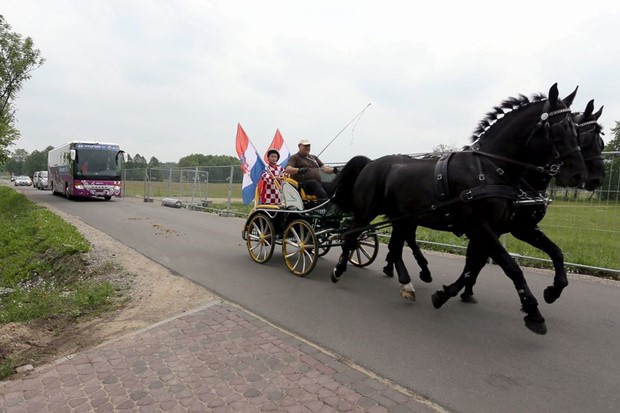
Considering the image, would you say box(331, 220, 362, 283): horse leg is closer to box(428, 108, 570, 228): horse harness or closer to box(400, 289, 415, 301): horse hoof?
box(400, 289, 415, 301): horse hoof

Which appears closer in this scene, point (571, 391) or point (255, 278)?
point (571, 391)

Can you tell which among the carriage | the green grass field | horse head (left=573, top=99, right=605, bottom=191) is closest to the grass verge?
the carriage

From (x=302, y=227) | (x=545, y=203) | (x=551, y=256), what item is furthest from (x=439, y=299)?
(x=302, y=227)

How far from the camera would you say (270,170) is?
23.4 ft

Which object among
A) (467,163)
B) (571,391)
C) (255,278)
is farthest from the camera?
(255,278)

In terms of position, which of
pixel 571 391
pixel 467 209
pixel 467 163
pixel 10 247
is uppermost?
pixel 467 163

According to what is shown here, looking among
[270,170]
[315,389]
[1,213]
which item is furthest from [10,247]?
[315,389]

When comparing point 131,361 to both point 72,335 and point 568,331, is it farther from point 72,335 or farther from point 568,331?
point 568,331

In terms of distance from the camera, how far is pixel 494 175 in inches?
160

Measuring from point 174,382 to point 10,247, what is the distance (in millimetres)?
9738

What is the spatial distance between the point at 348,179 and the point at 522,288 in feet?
9.21

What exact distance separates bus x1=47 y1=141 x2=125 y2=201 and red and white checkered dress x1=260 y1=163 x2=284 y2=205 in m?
18.1

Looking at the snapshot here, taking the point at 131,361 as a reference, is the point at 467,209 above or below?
above

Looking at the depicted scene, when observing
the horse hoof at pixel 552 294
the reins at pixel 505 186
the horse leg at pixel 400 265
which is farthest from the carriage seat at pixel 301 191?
the horse hoof at pixel 552 294
